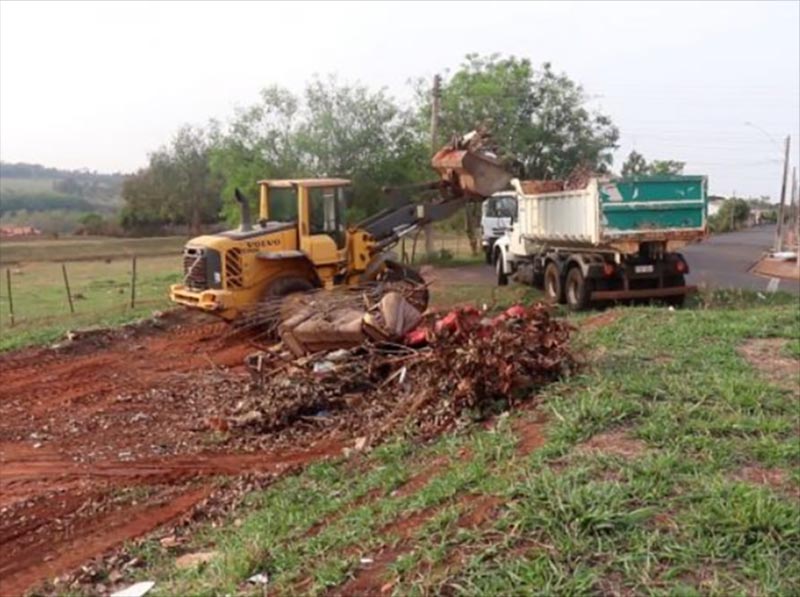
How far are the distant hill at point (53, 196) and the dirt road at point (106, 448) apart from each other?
197 feet

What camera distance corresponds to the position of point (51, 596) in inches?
203

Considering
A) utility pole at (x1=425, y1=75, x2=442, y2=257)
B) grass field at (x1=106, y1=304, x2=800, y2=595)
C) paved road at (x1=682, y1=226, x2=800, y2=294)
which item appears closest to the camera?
grass field at (x1=106, y1=304, x2=800, y2=595)

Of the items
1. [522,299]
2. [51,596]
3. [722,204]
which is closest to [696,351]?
[51,596]

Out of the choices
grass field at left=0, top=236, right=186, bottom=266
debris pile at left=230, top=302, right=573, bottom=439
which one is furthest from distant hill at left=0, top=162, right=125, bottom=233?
debris pile at left=230, top=302, right=573, bottom=439

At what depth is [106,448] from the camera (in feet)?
27.7

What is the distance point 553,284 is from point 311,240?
17.3 feet

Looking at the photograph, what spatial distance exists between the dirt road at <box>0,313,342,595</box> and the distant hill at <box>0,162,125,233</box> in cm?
5991

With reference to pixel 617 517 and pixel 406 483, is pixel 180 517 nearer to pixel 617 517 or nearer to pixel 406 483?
pixel 406 483

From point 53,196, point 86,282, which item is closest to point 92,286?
point 86,282

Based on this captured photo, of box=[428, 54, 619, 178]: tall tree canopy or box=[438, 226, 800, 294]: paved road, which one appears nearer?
box=[438, 226, 800, 294]: paved road

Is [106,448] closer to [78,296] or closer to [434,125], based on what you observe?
[78,296]

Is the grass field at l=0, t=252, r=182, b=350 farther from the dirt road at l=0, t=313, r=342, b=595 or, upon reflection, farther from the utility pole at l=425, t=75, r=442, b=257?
the utility pole at l=425, t=75, r=442, b=257

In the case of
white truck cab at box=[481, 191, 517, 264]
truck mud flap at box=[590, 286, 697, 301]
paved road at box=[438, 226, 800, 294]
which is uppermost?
white truck cab at box=[481, 191, 517, 264]

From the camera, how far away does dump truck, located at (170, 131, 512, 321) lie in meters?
13.6
